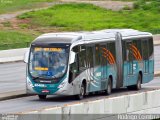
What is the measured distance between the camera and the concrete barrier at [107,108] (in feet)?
73.6

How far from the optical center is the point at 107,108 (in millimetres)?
25312

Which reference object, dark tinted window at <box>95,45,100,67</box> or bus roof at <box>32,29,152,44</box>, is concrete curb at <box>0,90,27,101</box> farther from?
dark tinted window at <box>95,45,100,67</box>

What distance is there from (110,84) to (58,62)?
4.35 metres

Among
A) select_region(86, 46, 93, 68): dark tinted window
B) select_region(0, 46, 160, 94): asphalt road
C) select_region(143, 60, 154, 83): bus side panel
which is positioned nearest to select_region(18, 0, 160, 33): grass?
select_region(0, 46, 160, 94): asphalt road

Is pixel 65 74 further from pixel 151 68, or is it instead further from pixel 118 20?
pixel 118 20

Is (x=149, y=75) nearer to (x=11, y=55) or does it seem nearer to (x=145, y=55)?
(x=145, y=55)

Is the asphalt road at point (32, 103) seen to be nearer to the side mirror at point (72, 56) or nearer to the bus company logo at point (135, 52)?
the side mirror at point (72, 56)

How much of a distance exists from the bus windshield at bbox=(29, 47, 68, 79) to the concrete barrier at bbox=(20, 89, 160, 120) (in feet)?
17.9

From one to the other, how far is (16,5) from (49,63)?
5445cm

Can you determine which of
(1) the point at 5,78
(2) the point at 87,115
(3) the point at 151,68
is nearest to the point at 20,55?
(1) the point at 5,78

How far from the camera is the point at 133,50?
3941 centimetres

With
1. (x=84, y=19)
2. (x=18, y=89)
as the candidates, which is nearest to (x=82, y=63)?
(x=18, y=89)

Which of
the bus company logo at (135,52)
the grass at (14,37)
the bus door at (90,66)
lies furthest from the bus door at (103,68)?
the grass at (14,37)

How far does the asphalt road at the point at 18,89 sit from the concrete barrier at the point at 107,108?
15.1 feet
